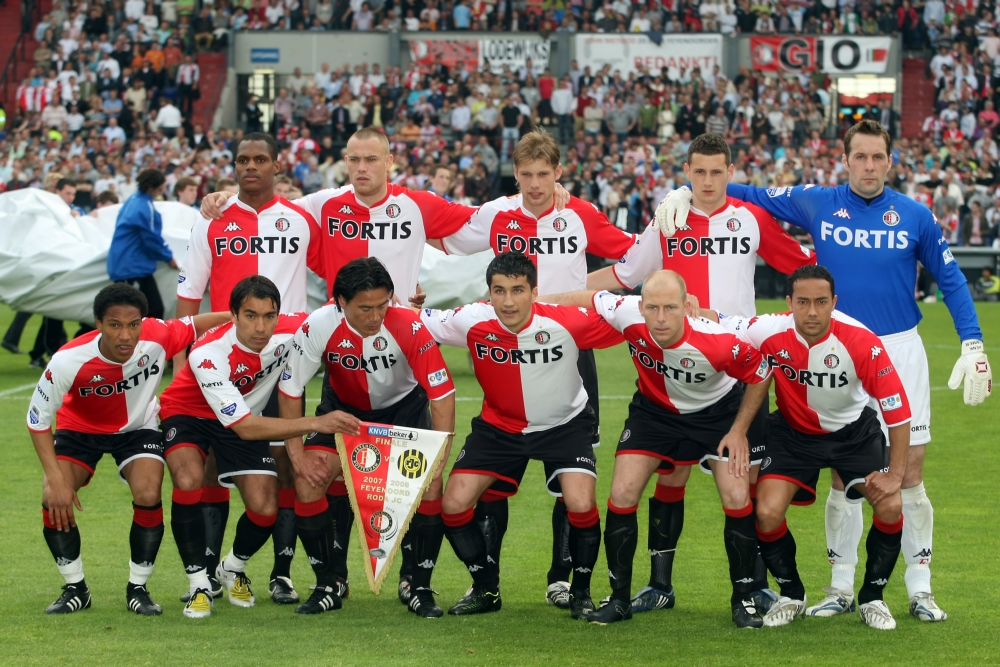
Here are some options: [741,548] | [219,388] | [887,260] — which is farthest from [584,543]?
[887,260]

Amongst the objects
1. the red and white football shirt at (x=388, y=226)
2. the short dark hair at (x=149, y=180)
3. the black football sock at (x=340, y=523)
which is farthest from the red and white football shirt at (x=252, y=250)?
the short dark hair at (x=149, y=180)

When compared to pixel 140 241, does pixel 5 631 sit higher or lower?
lower

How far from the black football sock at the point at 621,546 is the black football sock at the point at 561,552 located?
0.46 m

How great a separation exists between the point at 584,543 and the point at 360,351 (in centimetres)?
137

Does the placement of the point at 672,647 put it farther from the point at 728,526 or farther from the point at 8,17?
the point at 8,17

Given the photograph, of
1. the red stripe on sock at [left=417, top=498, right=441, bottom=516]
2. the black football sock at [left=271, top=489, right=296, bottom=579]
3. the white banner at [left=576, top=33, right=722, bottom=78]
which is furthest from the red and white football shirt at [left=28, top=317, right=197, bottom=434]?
the white banner at [left=576, top=33, right=722, bottom=78]

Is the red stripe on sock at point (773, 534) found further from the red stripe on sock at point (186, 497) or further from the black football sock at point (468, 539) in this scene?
the red stripe on sock at point (186, 497)

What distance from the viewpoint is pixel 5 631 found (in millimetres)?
5520

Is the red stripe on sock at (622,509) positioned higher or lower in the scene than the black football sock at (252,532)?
higher

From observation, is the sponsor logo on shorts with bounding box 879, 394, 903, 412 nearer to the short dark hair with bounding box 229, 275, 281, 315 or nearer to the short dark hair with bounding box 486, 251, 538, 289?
the short dark hair with bounding box 486, 251, 538, 289

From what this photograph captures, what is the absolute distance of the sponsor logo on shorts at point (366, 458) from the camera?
5.93 metres

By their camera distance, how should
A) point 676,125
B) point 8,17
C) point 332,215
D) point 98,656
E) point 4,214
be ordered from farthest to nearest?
1. point 8,17
2. point 676,125
3. point 4,214
4. point 332,215
5. point 98,656

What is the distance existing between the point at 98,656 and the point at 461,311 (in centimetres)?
221

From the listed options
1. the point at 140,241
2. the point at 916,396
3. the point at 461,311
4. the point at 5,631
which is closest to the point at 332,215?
the point at 461,311
